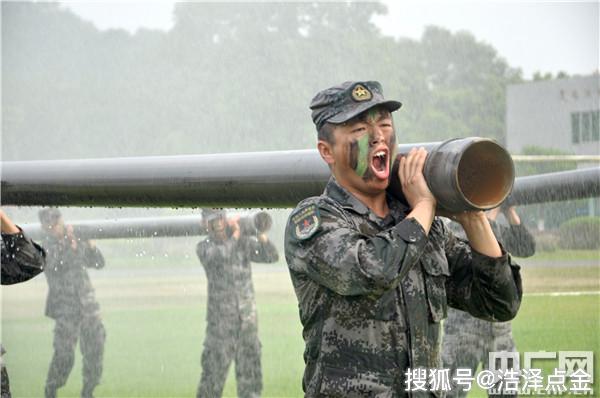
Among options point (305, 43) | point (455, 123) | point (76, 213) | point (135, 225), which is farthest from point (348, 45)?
point (135, 225)

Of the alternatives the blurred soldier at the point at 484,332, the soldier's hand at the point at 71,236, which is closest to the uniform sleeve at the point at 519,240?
the blurred soldier at the point at 484,332

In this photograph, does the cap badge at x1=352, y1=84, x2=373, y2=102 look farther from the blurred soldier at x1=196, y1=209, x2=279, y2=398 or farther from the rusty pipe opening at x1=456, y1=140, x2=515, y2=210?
the blurred soldier at x1=196, y1=209, x2=279, y2=398

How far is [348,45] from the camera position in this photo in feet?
55.2

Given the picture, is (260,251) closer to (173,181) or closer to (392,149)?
(173,181)

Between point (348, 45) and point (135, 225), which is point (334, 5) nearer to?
point (348, 45)

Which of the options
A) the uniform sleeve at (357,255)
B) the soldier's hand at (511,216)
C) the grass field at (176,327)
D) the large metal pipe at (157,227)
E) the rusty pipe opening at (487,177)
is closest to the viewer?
the uniform sleeve at (357,255)

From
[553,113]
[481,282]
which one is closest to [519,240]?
[481,282]

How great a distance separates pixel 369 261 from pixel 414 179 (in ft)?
0.89

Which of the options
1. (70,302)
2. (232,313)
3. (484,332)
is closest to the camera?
(484,332)

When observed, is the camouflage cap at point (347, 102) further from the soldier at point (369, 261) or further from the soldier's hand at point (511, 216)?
the soldier's hand at point (511, 216)

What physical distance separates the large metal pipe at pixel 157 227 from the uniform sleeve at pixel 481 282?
5.27 meters

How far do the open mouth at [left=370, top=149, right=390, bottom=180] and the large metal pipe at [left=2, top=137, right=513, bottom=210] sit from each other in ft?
0.34

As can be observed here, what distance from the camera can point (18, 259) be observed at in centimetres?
500

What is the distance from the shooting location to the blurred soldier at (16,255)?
500 centimetres
